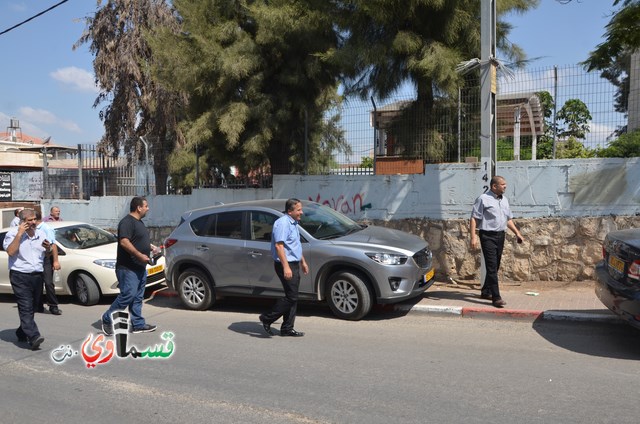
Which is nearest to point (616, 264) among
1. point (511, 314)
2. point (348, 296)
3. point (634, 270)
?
point (634, 270)

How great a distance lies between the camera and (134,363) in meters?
6.25

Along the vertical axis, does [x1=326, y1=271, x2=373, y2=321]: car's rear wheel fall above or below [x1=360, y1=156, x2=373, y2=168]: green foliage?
below

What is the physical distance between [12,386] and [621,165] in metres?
8.91

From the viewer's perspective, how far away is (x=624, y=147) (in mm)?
9086

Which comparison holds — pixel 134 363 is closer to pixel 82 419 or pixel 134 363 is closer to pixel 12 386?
pixel 12 386

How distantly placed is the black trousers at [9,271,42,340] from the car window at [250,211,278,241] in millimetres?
2985

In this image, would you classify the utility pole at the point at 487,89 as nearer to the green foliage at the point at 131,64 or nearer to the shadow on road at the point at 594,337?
the shadow on road at the point at 594,337

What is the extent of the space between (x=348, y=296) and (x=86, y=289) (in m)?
4.97

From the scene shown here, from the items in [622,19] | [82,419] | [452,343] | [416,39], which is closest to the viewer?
[82,419]

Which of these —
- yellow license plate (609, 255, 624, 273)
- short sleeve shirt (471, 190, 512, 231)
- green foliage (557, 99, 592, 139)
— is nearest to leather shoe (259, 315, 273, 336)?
short sleeve shirt (471, 190, 512, 231)

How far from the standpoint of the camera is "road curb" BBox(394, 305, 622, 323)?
6.96 meters

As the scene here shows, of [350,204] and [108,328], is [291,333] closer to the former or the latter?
[108,328]

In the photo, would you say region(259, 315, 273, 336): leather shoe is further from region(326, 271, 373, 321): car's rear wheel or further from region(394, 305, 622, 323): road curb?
region(394, 305, 622, 323): road curb

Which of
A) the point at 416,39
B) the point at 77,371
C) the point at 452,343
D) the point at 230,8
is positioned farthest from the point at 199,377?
the point at 230,8
